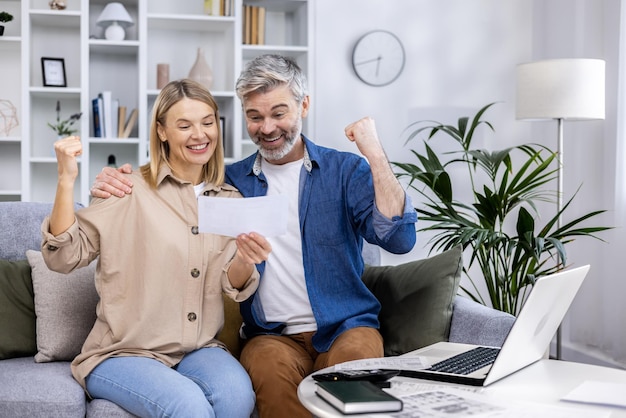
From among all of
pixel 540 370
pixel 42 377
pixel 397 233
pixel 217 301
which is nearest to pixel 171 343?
pixel 217 301

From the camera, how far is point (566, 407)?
1406 mm

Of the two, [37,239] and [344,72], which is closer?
[37,239]

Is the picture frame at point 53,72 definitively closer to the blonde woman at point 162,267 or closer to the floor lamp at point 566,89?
the blonde woman at point 162,267

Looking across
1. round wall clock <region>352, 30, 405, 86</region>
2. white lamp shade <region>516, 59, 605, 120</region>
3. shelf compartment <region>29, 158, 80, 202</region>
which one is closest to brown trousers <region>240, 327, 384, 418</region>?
white lamp shade <region>516, 59, 605, 120</region>

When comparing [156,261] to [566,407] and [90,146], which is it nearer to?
[566,407]

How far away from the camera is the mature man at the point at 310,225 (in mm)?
2154

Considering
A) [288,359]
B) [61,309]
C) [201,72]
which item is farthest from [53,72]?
[288,359]

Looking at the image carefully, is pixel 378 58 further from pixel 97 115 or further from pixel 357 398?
pixel 357 398

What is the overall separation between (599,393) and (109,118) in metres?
3.35

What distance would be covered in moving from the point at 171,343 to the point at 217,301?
17 centimetres

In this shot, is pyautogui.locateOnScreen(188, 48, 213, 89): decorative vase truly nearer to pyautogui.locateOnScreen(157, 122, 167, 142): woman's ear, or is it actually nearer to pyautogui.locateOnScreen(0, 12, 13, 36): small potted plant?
pyautogui.locateOnScreen(0, 12, 13, 36): small potted plant

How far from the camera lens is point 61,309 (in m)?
2.35

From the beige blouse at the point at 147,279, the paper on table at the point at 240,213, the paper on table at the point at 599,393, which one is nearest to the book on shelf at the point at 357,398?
the paper on table at the point at 599,393

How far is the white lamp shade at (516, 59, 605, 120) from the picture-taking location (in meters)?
3.45
